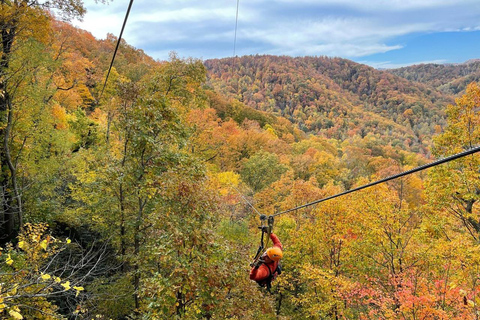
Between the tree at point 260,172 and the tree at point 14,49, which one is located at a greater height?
the tree at point 14,49

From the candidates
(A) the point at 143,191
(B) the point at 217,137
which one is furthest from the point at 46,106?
(B) the point at 217,137

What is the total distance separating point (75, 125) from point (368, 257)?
89.5 ft

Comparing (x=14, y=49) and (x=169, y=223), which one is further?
(x=14, y=49)

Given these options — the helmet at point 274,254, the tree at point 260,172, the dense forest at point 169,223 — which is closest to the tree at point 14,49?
the dense forest at point 169,223

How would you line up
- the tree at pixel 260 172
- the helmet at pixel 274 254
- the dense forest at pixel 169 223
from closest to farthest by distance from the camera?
the helmet at pixel 274 254 → the dense forest at pixel 169 223 → the tree at pixel 260 172

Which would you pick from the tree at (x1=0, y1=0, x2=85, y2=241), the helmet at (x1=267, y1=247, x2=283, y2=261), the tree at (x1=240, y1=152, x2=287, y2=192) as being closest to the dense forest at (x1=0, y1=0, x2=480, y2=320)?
the tree at (x1=0, y1=0, x2=85, y2=241)

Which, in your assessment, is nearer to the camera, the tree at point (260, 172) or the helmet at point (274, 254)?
the helmet at point (274, 254)

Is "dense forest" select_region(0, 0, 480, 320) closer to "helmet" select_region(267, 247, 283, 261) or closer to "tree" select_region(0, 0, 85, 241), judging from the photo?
"tree" select_region(0, 0, 85, 241)

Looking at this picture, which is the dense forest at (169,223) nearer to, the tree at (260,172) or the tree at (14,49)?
the tree at (14,49)

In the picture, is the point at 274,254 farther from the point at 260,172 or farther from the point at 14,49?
the point at 260,172

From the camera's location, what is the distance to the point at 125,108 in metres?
11.0

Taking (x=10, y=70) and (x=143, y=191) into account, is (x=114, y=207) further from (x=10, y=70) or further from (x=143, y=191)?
(x=10, y=70)

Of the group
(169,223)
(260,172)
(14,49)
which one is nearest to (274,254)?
(169,223)

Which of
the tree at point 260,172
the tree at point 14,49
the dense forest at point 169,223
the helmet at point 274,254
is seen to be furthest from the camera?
the tree at point 260,172
